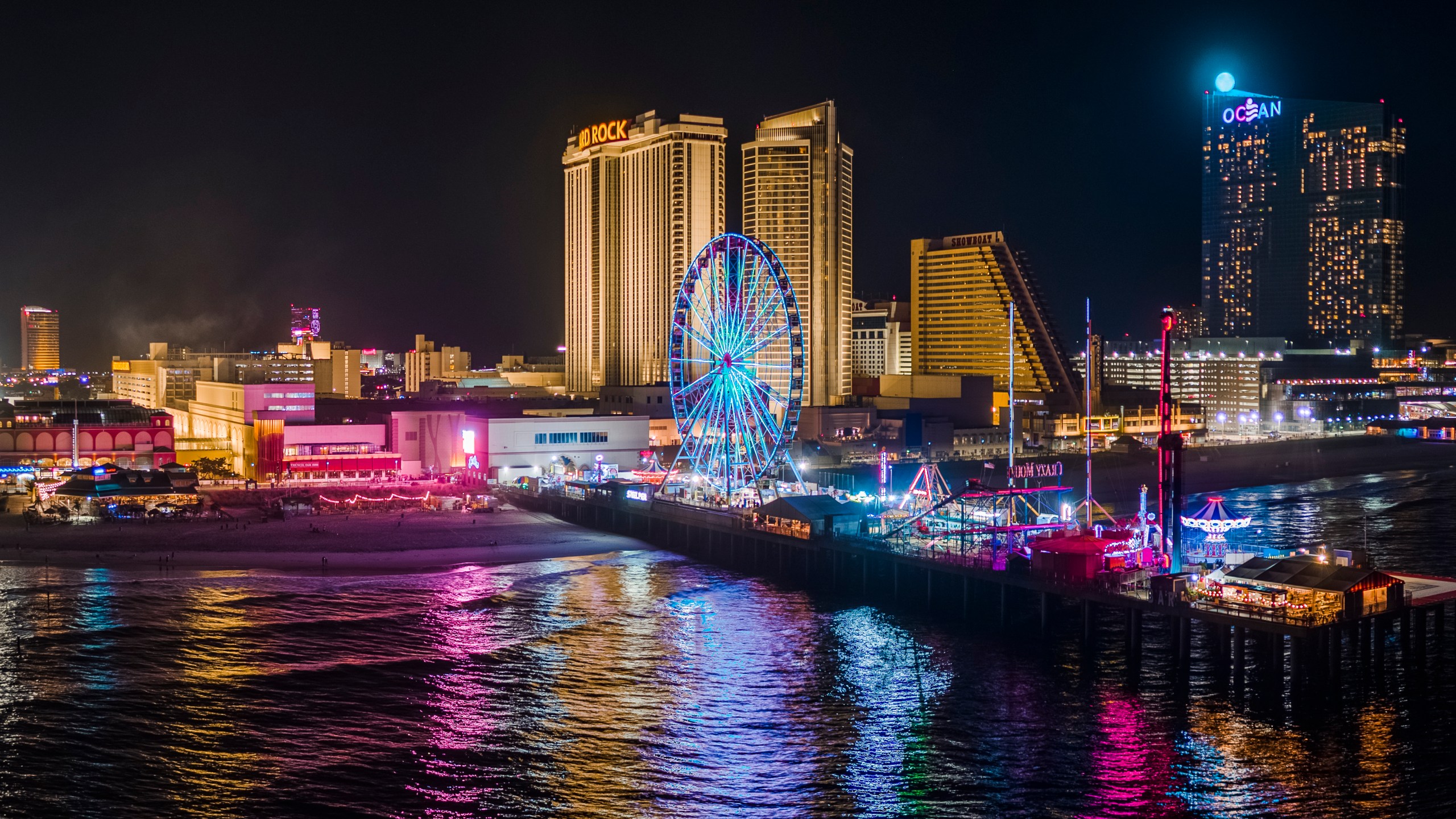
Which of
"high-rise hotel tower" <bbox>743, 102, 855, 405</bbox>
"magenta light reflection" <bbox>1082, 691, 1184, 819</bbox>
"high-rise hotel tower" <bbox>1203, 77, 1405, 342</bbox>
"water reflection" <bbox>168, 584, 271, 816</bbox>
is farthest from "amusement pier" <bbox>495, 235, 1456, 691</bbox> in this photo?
"high-rise hotel tower" <bbox>1203, 77, 1405, 342</bbox>

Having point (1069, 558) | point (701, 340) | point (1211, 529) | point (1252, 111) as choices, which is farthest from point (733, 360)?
point (1252, 111)

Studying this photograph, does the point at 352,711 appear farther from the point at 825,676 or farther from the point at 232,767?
the point at 825,676

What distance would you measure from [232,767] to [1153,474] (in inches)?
3246

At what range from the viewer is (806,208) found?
12519 centimetres

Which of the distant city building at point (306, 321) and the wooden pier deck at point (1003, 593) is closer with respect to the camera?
the wooden pier deck at point (1003, 593)

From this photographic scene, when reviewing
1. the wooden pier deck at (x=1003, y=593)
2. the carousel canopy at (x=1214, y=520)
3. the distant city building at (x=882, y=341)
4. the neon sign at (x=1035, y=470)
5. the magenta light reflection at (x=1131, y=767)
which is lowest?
the magenta light reflection at (x=1131, y=767)

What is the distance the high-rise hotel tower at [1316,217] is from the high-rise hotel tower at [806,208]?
78.4 meters

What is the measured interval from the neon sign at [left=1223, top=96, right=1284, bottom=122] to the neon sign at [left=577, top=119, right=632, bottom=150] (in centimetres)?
8403

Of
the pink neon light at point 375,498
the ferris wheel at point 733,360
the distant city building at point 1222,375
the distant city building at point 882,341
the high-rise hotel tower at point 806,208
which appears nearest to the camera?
the ferris wheel at point 733,360

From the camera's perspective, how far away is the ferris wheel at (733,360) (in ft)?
189

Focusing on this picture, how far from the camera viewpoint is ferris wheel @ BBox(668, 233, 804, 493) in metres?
57.7

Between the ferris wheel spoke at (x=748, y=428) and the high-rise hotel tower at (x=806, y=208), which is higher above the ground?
the high-rise hotel tower at (x=806, y=208)

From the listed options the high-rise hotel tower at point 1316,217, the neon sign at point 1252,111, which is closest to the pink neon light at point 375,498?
the neon sign at point 1252,111

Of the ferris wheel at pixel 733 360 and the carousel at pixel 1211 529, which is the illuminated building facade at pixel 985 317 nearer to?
the ferris wheel at pixel 733 360
